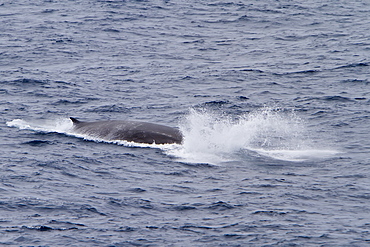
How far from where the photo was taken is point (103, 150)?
2339cm

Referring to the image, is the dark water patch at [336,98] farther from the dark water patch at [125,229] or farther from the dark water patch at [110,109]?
the dark water patch at [125,229]

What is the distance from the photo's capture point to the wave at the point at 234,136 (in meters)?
22.9

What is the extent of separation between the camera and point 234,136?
24656 mm

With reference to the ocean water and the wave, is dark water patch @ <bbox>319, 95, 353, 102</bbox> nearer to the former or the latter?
the ocean water

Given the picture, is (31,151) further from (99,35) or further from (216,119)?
(99,35)

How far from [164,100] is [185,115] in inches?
120

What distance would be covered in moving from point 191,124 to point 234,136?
275 cm

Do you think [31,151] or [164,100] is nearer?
[31,151]

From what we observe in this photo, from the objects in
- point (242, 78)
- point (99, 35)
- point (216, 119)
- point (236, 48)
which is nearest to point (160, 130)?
point (216, 119)

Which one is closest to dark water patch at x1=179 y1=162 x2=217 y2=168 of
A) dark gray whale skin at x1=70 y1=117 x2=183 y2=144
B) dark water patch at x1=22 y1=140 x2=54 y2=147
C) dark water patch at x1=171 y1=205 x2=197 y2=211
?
dark gray whale skin at x1=70 y1=117 x2=183 y2=144

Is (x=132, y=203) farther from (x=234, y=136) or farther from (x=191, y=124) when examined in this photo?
(x=191, y=124)

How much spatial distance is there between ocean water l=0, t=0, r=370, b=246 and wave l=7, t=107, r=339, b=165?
0.24 ft

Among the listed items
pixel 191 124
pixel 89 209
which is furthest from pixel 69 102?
pixel 89 209

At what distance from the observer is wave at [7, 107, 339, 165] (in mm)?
22891
